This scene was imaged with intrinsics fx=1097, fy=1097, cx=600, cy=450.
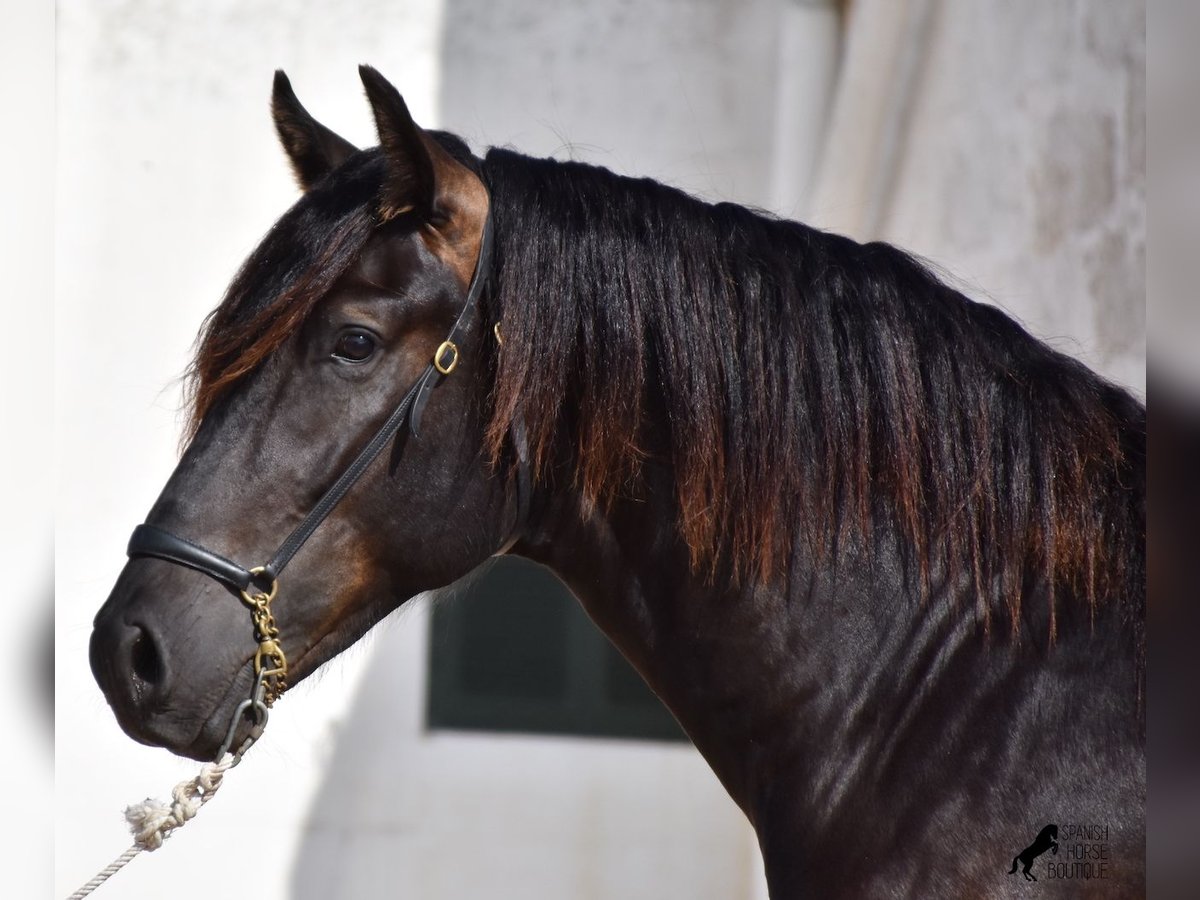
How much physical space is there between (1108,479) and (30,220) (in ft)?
4.64

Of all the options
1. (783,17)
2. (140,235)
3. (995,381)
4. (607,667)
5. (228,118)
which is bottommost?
(607,667)

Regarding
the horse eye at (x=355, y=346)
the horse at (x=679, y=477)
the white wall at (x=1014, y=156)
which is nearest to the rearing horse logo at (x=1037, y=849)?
the horse at (x=679, y=477)

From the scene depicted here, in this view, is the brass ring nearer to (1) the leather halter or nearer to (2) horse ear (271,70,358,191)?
(1) the leather halter

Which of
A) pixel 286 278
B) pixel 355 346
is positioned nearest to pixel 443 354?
pixel 355 346

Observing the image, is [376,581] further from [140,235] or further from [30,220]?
[140,235]

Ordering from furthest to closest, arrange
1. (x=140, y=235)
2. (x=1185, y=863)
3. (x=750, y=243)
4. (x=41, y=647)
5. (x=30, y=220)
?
(x=140, y=235) → (x=750, y=243) → (x=41, y=647) → (x=30, y=220) → (x=1185, y=863)

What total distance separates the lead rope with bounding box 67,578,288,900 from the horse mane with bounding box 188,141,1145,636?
307 millimetres

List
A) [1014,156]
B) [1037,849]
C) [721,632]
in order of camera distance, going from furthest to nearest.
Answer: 1. [1014,156]
2. [721,632]
3. [1037,849]

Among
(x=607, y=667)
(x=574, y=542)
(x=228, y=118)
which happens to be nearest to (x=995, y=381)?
(x=574, y=542)

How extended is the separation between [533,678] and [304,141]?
221 cm

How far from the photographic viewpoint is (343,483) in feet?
4.76

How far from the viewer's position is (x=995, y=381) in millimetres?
1510

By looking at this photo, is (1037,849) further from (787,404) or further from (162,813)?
(162,813)

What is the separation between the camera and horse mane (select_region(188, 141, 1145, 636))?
57.7 inches
